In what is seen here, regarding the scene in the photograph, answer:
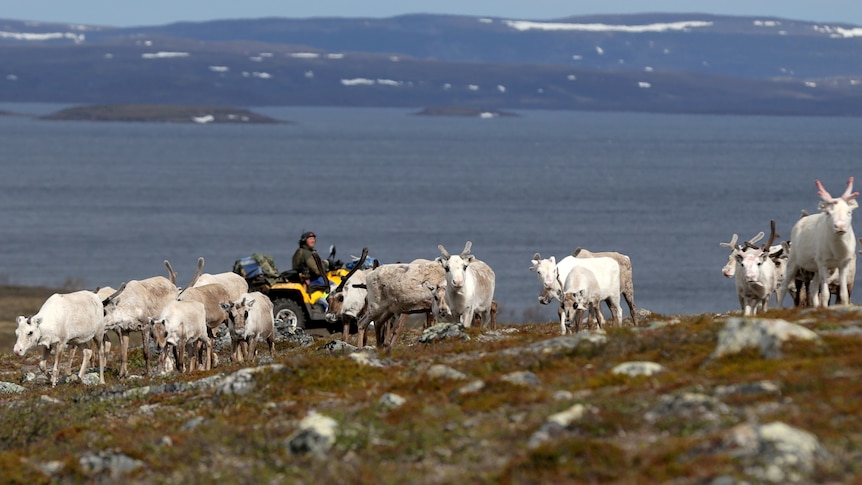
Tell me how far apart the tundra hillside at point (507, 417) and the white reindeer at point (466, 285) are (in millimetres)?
4604

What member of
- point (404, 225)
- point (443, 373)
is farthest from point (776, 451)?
point (404, 225)

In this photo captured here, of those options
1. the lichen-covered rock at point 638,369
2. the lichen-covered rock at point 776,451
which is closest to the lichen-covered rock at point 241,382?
the lichen-covered rock at point 638,369

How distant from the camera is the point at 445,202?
558 ft

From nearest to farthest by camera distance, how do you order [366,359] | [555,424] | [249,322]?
[555,424] → [366,359] → [249,322]

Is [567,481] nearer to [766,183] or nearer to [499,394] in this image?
[499,394]

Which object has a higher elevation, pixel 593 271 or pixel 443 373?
pixel 593 271

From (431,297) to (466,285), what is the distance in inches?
59.5

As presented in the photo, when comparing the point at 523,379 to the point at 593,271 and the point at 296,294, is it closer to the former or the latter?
the point at 593,271

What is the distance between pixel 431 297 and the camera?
2769cm

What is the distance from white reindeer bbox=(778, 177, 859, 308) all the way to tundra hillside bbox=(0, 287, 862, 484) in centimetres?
246

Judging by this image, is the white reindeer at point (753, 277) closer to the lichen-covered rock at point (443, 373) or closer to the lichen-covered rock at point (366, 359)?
the lichen-covered rock at point (366, 359)

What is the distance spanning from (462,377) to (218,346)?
16.4m

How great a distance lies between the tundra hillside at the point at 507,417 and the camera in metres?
12.8

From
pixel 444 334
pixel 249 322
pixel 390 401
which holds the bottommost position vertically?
pixel 249 322
